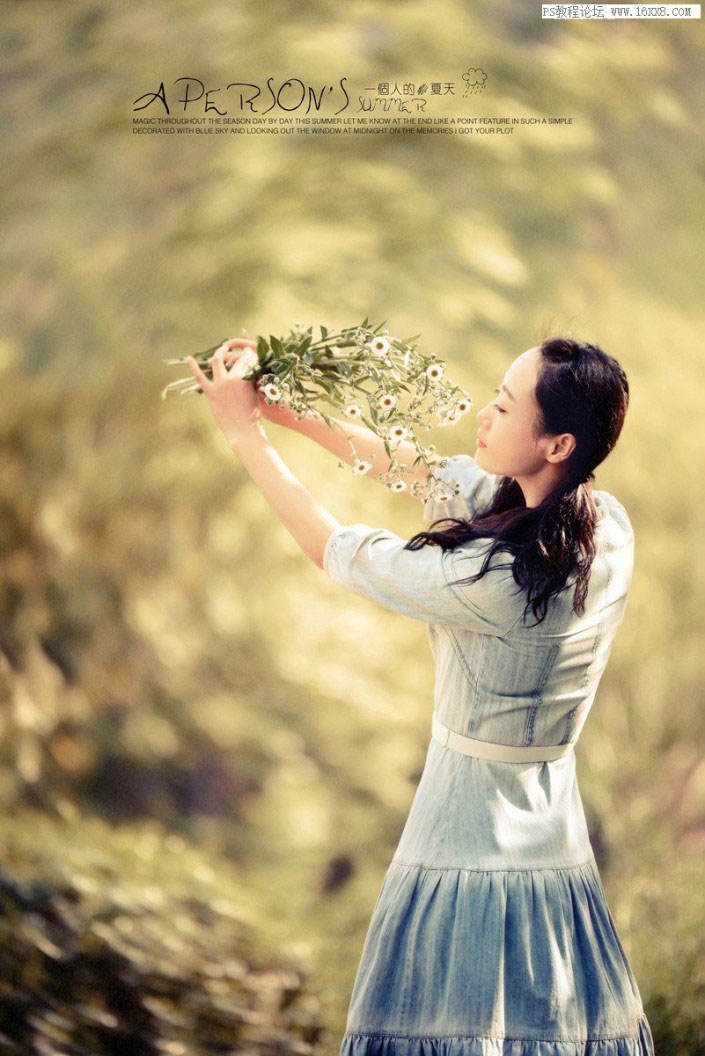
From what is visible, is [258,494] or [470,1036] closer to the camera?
[470,1036]

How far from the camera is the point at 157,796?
1947mm

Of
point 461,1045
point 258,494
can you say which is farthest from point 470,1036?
point 258,494

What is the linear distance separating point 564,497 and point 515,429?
0.09m

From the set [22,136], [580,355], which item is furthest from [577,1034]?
[22,136]

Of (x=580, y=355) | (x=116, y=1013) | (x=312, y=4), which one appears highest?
(x=312, y=4)

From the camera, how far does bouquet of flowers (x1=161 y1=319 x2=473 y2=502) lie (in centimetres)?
125

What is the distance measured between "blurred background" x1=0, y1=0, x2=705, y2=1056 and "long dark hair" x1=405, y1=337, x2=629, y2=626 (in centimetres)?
78

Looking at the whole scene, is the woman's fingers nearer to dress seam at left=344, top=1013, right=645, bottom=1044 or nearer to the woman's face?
the woman's face

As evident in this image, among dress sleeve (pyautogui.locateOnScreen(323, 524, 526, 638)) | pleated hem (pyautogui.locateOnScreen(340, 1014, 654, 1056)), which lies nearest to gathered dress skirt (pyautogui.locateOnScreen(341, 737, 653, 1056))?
pleated hem (pyautogui.locateOnScreen(340, 1014, 654, 1056))

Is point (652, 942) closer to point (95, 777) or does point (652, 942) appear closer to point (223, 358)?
point (95, 777)

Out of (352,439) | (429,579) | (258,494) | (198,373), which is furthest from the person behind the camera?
(258,494)

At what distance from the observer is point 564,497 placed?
3.77ft

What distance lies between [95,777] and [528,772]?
36.5 inches

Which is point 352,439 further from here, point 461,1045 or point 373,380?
point 461,1045
